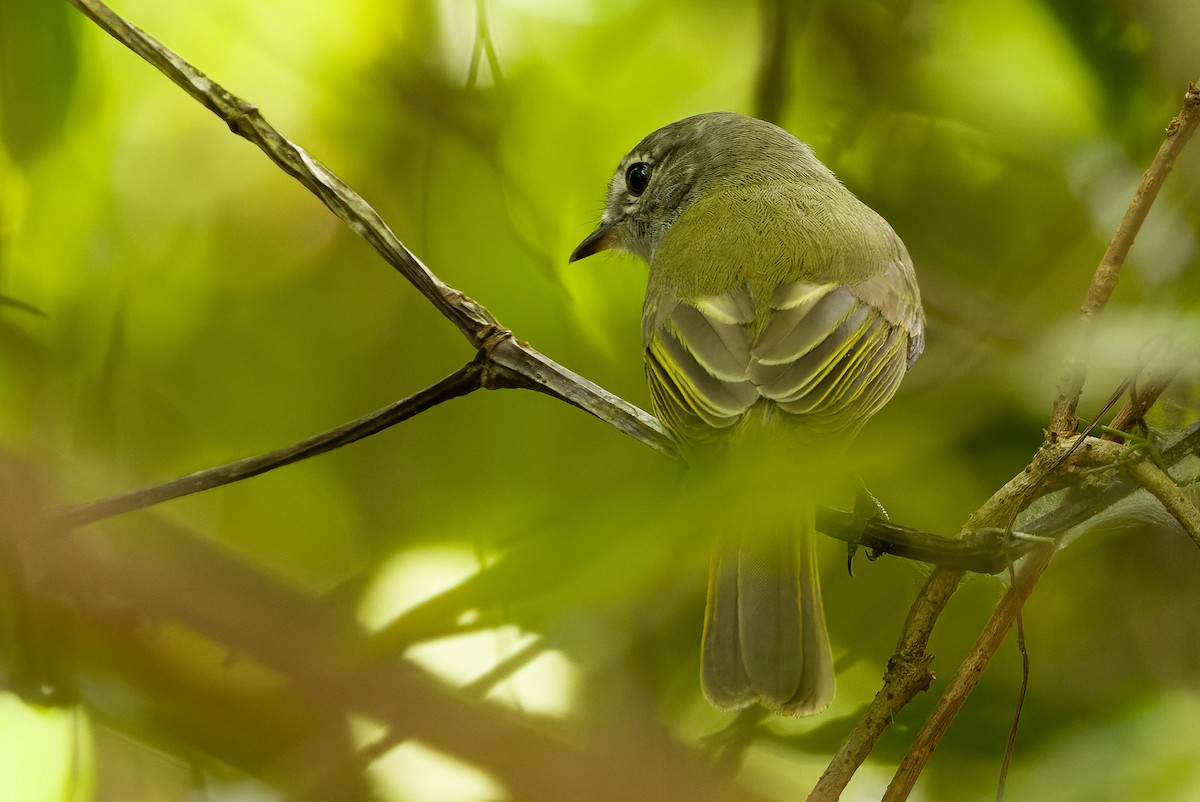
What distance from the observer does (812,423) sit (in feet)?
1.75

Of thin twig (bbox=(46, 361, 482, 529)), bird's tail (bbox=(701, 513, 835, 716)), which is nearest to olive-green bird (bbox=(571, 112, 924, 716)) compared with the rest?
bird's tail (bbox=(701, 513, 835, 716))

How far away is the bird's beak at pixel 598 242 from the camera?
0.59 metres

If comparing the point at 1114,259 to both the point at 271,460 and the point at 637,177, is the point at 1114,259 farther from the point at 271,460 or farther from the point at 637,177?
the point at 637,177

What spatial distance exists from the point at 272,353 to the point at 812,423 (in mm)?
267

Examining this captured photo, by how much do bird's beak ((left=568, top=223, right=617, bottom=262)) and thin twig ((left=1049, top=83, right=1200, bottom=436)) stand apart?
26cm

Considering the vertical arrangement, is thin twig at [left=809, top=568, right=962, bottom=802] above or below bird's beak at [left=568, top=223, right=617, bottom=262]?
below

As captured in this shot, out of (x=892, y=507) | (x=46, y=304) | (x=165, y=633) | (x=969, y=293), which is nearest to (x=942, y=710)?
(x=892, y=507)

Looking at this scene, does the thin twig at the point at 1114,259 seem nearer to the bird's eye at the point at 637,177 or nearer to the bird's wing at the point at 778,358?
the bird's wing at the point at 778,358

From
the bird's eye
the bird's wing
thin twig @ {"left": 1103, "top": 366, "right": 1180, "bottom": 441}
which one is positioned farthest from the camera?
the bird's eye

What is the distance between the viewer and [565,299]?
19.7 inches

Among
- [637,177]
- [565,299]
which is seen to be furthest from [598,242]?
[565,299]

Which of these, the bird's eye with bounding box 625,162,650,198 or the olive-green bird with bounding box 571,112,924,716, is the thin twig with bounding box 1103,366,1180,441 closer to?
the olive-green bird with bounding box 571,112,924,716

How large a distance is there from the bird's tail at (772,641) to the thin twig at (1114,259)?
0.11m

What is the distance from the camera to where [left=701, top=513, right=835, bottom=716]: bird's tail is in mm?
422
